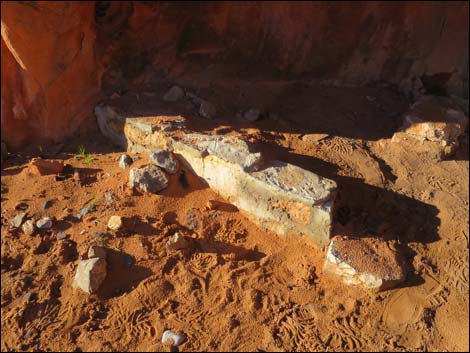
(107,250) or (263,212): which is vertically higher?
(263,212)

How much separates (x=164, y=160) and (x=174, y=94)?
118cm

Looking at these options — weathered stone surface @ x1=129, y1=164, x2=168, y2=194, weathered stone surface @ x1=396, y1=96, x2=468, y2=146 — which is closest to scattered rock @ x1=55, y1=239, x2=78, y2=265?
weathered stone surface @ x1=129, y1=164, x2=168, y2=194

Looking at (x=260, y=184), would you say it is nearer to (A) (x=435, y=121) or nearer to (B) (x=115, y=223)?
(B) (x=115, y=223)

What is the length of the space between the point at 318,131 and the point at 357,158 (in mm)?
581

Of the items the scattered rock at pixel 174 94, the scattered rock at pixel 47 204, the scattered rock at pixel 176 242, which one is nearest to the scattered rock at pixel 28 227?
the scattered rock at pixel 47 204

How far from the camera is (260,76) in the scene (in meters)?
6.46

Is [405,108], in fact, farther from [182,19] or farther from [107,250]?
[107,250]

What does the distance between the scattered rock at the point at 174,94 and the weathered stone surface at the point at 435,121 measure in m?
2.71

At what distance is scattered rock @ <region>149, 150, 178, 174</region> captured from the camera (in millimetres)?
4793

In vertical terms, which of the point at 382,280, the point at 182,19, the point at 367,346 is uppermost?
the point at 182,19

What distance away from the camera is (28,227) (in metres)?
4.48

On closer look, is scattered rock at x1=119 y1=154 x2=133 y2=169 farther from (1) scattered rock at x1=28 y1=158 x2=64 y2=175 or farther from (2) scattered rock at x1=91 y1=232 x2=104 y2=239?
(2) scattered rock at x1=91 y1=232 x2=104 y2=239

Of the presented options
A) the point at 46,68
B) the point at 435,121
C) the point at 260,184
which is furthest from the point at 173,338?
the point at 435,121

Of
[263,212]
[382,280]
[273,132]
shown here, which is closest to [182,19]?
[273,132]
